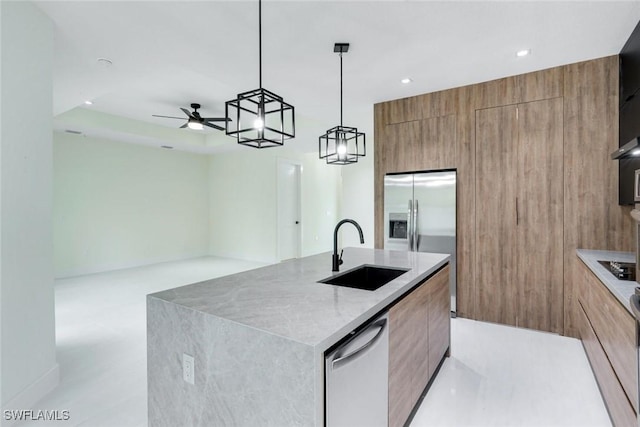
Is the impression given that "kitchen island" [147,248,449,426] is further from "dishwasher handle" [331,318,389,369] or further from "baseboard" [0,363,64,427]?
"baseboard" [0,363,64,427]

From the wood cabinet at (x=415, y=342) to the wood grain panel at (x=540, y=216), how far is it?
137 centimetres

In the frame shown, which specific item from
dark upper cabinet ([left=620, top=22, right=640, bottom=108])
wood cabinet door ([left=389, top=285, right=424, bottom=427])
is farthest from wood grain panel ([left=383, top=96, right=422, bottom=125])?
wood cabinet door ([left=389, top=285, right=424, bottom=427])

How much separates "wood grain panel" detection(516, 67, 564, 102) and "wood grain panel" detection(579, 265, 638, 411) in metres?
1.84

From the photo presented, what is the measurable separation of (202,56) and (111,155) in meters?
4.40

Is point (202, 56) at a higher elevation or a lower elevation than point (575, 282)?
higher

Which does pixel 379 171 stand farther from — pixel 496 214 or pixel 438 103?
pixel 496 214

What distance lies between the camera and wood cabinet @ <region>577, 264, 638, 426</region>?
1460 mm

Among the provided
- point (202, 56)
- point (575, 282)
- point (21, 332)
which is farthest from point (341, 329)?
point (575, 282)

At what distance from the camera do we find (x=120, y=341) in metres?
2.99

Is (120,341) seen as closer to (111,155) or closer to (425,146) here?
(425,146)

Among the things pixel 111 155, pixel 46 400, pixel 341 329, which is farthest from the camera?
pixel 111 155

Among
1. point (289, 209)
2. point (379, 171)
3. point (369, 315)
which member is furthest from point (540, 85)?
point (289, 209)

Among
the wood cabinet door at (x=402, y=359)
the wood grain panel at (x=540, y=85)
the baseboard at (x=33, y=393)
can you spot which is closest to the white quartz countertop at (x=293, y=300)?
the wood cabinet door at (x=402, y=359)

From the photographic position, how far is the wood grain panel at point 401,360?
152 centimetres
